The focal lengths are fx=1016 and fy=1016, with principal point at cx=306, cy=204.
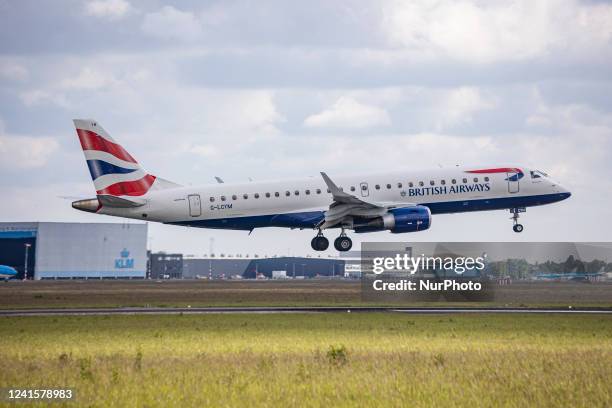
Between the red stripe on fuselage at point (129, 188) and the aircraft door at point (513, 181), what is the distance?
24.4 m

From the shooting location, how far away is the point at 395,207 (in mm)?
66562

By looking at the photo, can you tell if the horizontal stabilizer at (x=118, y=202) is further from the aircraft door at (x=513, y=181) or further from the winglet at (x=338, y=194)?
the aircraft door at (x=513, y=181)

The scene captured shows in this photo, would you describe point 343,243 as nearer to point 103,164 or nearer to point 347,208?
point 347,208

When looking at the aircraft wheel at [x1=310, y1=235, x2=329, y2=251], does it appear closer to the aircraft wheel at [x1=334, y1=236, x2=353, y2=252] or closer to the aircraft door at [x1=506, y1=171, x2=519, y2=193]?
the aircraft wheel at [x1=334, y1=236, x2=353, y2=252]

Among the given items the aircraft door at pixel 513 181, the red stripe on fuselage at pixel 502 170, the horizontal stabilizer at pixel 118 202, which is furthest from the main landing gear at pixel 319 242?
the aircraft door at pixel 513 181

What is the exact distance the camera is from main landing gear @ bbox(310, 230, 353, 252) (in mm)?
69125

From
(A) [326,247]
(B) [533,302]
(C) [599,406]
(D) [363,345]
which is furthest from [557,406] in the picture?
(A) [326,247]

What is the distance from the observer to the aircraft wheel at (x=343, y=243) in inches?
2719

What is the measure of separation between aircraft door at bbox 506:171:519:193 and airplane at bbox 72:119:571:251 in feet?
5.64

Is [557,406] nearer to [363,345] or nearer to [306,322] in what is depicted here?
[363,345]

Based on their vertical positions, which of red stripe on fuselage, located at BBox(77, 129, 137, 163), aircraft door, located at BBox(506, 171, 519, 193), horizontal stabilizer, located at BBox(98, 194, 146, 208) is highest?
red stripe on fuselage, located at BBox(77, 129, 137, 163)

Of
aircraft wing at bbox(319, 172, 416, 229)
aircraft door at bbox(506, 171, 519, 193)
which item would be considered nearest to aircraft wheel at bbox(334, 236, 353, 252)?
aircraft wing at bbox(319, 172, 416, 229)

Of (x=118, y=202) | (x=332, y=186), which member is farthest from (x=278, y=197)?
(x=118, y=202)

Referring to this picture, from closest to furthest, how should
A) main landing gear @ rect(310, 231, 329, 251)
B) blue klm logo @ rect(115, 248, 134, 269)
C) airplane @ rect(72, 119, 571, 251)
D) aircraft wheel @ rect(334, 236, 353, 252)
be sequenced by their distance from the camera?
airplane @ rect(72, 119, 571, 251) → aircraft wheel @ rect(334, 236, 353, 252) → main landing gear @ rect(310, 231, 329, 251) → blue klm logo @ rect(115, 248, 134, 269)
